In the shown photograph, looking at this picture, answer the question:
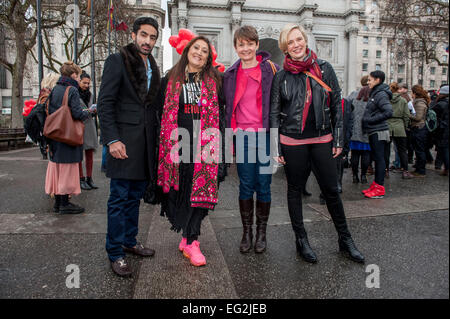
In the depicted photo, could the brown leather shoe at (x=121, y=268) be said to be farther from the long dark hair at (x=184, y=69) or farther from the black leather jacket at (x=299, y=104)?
the black leather jacket at (x=299, y=104)

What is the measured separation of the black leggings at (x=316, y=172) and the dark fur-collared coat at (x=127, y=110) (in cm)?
122

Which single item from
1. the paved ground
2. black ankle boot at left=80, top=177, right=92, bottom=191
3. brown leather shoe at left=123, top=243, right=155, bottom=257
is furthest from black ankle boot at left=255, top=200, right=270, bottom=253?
black ankle boot at left=80, top=177, right=92, bottom=191

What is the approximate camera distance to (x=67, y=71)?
455cm

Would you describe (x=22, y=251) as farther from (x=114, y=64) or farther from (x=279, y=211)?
(x=279, y=211)

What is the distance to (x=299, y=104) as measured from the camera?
9.30 feet

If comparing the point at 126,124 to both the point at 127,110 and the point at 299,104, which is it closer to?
the point at 127,110

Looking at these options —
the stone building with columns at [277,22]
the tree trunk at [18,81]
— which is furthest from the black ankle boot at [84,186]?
the stone building with columns at [277,22]

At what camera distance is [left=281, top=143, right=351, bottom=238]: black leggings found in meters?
2.90

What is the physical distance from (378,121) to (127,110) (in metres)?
4.13

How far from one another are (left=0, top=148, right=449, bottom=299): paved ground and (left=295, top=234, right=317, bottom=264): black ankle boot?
0.20ft

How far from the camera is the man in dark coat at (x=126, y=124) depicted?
2568 millimetres

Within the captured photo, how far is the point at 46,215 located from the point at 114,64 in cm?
257

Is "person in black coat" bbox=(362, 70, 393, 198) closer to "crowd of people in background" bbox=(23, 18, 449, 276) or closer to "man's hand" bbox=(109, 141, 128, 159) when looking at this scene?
"crowd of people in background" bbox=(23, 18, 449, 276)

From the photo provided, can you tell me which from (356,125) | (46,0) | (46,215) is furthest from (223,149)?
(46,0)
